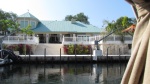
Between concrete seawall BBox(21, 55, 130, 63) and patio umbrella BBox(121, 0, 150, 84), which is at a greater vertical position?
patio umbrella BBox(121, 0, 150, 84)

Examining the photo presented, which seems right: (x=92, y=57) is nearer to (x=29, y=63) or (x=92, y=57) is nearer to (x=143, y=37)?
(x=29, y=63)

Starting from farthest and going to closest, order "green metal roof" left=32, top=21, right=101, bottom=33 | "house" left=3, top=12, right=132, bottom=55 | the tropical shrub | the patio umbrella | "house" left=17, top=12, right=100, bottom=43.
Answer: "green metal roof" left=32, top=21, right=101, bottom=33
"house" left=17, top=12, right=100, bottom=43
"house" left=3, top=12, right=132, bottom=55
the tropical shrub
the patio umbrella

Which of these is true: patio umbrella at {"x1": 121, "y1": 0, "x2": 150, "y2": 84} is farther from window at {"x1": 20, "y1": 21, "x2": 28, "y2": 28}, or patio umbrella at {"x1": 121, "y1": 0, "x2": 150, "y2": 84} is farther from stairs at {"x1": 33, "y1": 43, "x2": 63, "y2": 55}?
window at {"x1": 20, "y1": 21, "x2": 28, "y2": 28}

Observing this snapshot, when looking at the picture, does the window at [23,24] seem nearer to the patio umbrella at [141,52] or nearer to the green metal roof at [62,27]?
the green metal roof at [62,27]

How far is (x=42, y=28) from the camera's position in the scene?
50.2m

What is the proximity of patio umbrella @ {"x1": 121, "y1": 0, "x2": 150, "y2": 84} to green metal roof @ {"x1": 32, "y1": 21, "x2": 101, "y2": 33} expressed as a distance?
47922mm

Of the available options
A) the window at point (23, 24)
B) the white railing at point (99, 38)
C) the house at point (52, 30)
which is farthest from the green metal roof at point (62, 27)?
the white railing at point (99, 38)

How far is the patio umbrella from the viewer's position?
4.29 feet

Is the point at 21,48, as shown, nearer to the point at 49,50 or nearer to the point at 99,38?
the point at 49,50

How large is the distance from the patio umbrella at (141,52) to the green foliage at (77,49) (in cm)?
3449

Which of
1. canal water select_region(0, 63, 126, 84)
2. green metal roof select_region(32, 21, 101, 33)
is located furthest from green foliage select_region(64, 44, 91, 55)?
green metal roof select_region(32, 21, 101, 33)

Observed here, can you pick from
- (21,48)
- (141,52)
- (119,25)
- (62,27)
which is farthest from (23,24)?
(141,52)

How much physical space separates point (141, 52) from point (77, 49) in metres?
35.1

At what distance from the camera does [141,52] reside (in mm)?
1320
